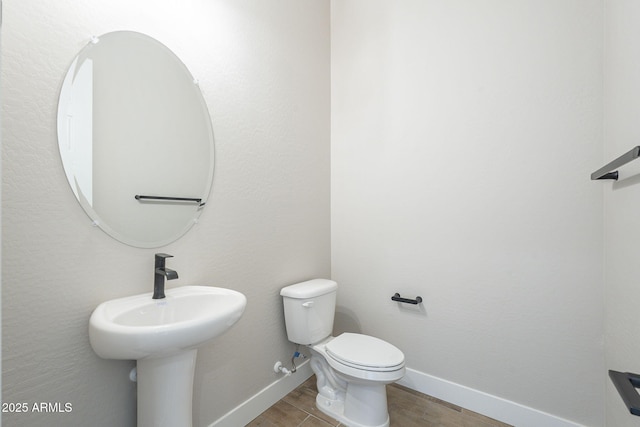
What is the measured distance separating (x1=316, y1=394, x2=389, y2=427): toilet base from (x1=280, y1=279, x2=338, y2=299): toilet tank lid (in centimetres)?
62

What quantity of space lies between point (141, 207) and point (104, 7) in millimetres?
765

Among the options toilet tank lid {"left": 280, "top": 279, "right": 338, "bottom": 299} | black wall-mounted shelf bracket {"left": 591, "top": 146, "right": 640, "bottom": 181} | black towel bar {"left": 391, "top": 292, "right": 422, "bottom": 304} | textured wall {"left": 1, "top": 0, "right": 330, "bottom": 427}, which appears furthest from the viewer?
black towel bar {"left": 391, "top": 292, "right": 422, "bottom": 304}

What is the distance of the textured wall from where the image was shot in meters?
0.95

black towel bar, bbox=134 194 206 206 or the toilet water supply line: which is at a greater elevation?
black towel bar, bbox=134 194 206 206

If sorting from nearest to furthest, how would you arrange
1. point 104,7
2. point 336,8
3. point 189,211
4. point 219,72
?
point 104,7 < point 189,211 < point 219,72 < point 336,8

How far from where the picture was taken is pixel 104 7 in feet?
3.68

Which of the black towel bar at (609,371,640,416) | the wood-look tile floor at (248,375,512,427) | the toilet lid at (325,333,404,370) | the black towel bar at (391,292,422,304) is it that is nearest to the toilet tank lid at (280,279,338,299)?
the toilet lid at (325,333,404,370)

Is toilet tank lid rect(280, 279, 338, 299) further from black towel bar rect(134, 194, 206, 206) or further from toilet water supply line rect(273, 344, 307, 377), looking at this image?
black towel bar rect(134, 194, 206, 206)

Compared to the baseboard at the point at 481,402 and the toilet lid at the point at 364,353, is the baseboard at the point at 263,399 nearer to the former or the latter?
the toilet lid at the point at 364,353

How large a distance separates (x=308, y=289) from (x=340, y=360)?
427mm

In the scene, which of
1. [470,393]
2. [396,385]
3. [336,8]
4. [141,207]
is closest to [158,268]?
[141,207]

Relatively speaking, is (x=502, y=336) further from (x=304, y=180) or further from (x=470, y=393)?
(x=304, y=180)

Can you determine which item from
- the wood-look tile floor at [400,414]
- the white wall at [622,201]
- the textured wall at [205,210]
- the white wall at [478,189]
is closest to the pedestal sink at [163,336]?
the textured wall at [205,210]

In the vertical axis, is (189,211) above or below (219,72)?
below
